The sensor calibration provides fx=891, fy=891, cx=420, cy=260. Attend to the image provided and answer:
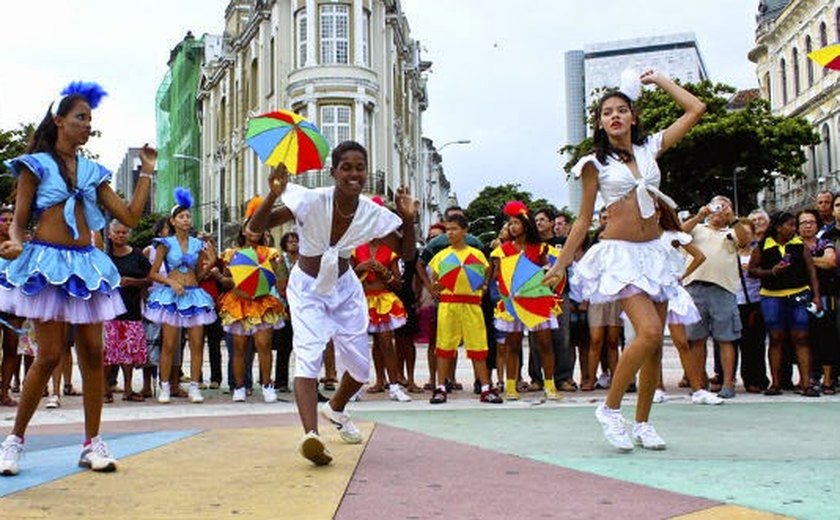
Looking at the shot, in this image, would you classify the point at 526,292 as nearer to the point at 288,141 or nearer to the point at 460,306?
the point at 460,306

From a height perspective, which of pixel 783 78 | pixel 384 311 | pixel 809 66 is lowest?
pixel 384 311

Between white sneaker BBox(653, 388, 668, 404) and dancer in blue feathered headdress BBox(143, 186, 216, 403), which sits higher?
dancer in blue feathered headdress BBox(143, 186, 216, 403)

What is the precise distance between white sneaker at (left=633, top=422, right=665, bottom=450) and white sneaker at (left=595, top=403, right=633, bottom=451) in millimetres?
127

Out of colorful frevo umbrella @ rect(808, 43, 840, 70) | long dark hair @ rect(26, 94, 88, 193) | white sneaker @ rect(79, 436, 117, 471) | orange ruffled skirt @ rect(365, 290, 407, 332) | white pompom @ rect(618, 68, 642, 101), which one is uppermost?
colorful frevo umbrella @ rect(808, 43, 840, 70)

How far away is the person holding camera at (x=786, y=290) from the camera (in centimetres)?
866

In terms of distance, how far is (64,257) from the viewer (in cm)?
461

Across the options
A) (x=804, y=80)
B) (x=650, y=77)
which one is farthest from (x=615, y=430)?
(x=804, y=80)

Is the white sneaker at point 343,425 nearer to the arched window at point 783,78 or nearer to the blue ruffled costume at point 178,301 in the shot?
the blue ruffled costume at point 178,301

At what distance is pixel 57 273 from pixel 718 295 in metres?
6.27

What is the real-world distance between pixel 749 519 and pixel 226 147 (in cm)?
4815

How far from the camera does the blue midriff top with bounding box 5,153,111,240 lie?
460 centimetres

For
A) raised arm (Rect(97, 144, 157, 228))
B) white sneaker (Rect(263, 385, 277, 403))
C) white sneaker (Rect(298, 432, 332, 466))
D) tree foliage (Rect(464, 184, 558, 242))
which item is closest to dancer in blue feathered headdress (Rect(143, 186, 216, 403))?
white sneaker (Rect(263, 385, 277, 403))

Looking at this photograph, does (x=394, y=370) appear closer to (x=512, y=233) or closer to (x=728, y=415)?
(x=512, y=233)

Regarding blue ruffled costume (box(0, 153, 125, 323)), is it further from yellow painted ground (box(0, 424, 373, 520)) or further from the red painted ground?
the red painted ground
